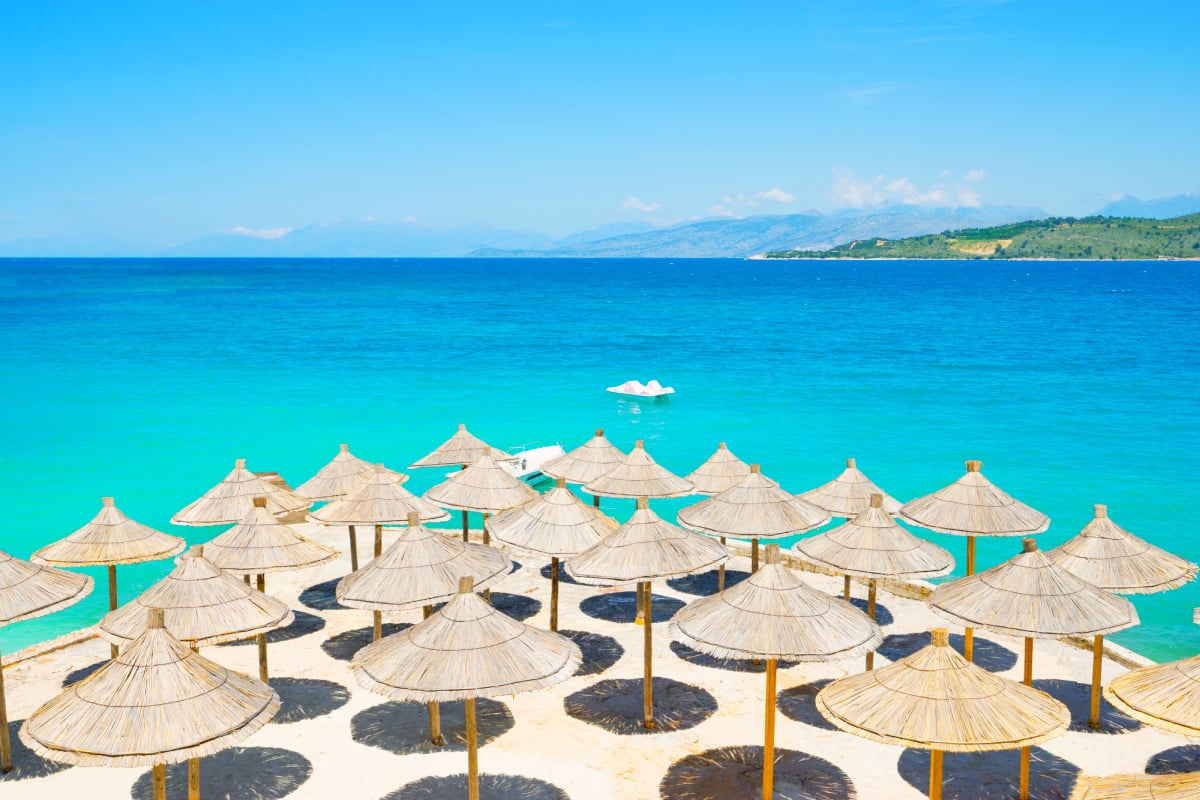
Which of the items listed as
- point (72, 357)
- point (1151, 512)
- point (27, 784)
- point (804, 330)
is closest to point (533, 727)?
point (27, 784)

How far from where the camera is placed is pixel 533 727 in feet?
38.0

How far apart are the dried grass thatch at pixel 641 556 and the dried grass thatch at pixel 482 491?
3635mm

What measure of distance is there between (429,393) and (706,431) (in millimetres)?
15117

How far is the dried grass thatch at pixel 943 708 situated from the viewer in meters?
7.69

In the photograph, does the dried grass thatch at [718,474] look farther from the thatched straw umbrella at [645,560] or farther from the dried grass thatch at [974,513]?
the thatched straw umbrella at [645,560]

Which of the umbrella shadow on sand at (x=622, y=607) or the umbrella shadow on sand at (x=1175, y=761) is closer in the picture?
the umbrella shadow on sand at (x=1175, y=761)

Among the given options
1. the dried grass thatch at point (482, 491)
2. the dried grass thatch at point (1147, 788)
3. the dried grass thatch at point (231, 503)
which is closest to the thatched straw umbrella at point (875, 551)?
the dried grass thatch at point (1147, 788)

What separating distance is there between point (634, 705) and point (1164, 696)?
6202 millimetres

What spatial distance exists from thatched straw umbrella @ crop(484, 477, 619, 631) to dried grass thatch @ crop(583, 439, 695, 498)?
6.85 ft

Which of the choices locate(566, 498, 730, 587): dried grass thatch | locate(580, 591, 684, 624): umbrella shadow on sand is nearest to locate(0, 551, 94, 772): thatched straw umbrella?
locate(566, 498, 730, 587): dried grass thatch

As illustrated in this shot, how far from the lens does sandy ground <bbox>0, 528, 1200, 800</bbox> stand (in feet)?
33.7

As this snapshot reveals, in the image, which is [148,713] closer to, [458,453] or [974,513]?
[974,513]

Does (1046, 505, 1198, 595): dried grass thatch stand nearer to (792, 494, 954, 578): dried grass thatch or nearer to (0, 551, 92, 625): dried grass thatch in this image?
(792, 494, 954, 578): dried grass thatch

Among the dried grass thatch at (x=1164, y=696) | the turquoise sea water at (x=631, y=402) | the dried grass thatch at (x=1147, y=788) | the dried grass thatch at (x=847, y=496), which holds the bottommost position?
the turquoise sea water at (x=631, y=402)
